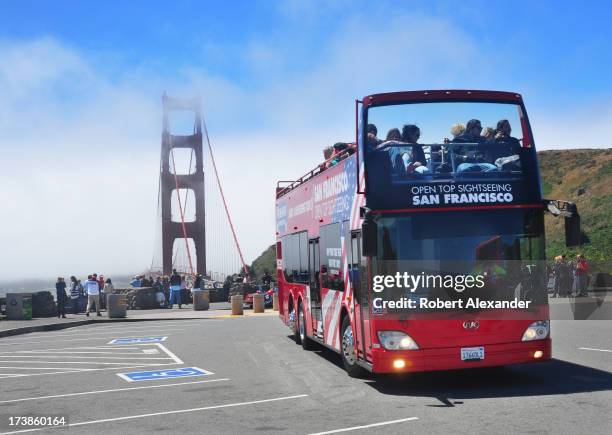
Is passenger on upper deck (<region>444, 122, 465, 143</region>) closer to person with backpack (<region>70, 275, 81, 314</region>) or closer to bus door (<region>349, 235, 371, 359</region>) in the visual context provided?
bus door (<region>349, 235, 371, 359</region>)

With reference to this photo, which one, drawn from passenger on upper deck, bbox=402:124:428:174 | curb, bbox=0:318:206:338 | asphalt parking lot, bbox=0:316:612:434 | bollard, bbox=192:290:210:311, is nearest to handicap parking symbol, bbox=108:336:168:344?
asphalt parking lot, bbox=0:316:612:434

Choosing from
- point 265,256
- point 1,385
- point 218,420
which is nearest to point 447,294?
point 218,420

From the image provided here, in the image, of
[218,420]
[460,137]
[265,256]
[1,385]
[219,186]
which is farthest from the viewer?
[265,256]

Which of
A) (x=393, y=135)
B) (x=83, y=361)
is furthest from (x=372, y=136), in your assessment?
(x=83, y=361)

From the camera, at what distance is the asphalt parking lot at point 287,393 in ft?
26.8

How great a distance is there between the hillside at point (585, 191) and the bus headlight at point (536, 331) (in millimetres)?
33477

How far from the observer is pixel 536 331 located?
997 centimetres

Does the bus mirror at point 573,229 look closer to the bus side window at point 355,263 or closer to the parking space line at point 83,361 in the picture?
the bus side window at point 355,263

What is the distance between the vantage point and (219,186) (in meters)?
79.0

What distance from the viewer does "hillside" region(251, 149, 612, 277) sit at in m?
53.5

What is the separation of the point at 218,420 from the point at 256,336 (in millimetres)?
10915

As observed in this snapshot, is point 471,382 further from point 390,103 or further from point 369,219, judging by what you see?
Result: point 390,103

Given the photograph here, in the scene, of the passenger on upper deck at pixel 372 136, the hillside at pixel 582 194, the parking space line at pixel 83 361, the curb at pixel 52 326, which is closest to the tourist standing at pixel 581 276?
the hillside at pixel 582 194

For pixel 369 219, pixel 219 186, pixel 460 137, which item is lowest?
pixel 369 219
